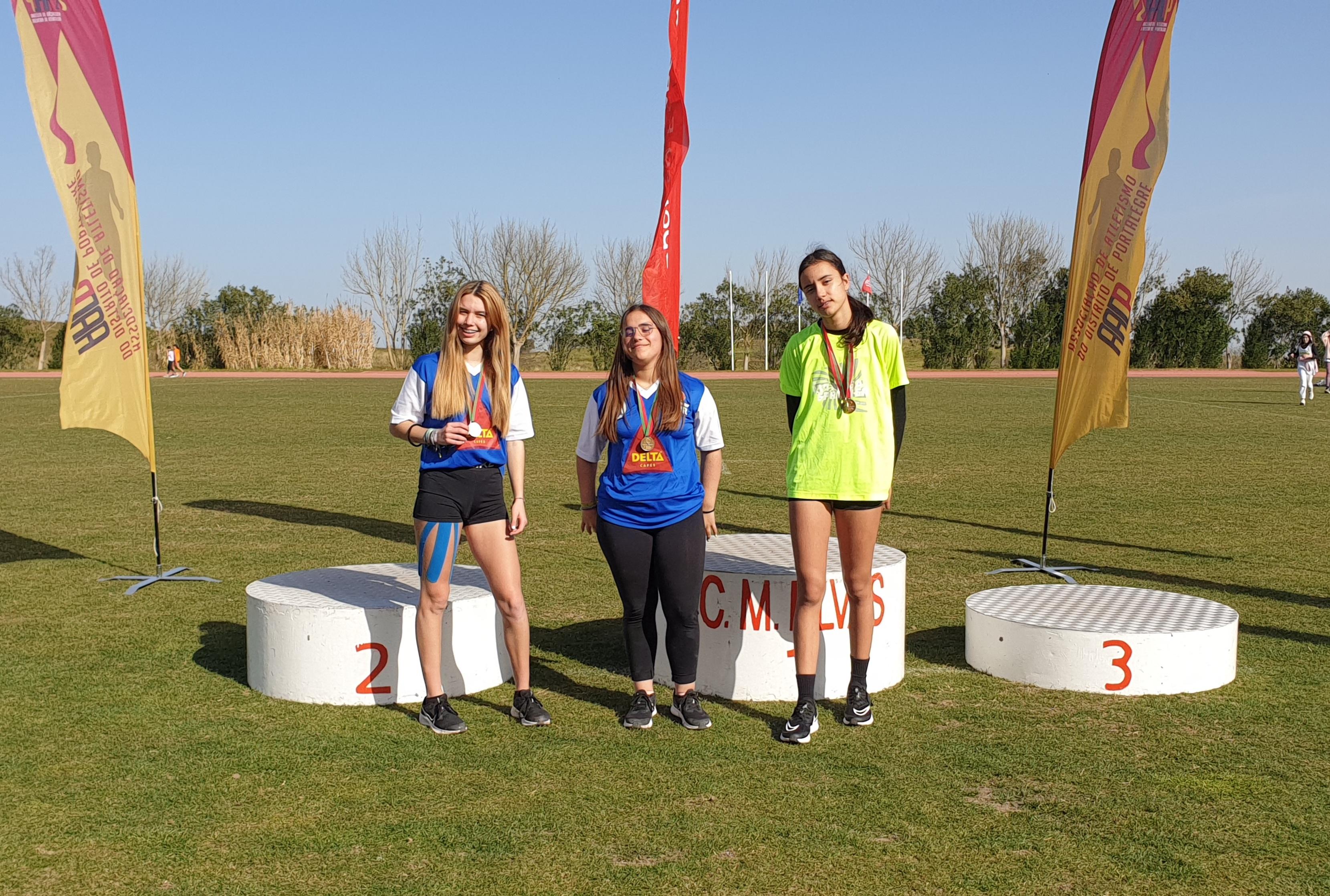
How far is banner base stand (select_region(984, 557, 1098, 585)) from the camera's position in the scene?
26.7 ft

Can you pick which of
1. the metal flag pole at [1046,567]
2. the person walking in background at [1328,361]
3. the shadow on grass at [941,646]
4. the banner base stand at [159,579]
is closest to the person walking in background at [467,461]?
the shadow on grass at [941,646]

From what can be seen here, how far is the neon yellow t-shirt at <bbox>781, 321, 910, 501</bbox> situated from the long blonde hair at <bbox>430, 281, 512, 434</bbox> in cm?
116

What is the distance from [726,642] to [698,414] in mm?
1157

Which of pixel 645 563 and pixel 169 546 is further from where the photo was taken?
pixel 169 546

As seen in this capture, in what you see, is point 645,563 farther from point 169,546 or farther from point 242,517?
point 242,517

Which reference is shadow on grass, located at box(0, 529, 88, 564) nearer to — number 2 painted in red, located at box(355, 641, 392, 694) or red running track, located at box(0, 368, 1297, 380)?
number 2 painted in red, located at box(355, 641, 392, 694)

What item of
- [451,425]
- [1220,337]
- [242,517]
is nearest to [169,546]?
[242,517]

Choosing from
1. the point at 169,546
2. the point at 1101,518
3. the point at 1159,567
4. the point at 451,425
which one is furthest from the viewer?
the point at 1101,518

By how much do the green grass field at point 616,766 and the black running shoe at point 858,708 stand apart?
0.36 ft

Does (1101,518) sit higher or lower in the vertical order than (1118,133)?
lower

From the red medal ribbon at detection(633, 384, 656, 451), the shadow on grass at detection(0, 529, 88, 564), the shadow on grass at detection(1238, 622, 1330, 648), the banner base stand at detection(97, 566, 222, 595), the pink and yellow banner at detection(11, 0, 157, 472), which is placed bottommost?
the shadow on grass at detection(0, 529, 88, 564)

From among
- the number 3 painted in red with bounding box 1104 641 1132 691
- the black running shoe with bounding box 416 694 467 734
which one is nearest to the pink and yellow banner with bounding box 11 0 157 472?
the black running shoe with bounding box 416 694 467 734

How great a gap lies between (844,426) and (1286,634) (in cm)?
340

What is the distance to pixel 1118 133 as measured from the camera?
746cm
